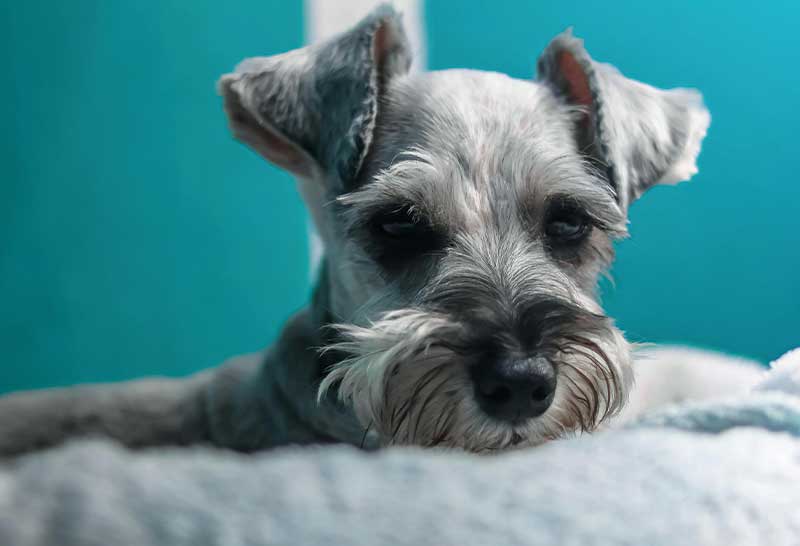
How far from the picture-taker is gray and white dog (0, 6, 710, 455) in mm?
1043

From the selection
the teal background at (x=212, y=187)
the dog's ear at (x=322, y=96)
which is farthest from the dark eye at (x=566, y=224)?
the teal background at (x=212, y=187)

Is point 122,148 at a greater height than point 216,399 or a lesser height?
greater

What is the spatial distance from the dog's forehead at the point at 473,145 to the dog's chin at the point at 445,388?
0.78 ft

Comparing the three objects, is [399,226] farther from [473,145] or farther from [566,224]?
[566,224]

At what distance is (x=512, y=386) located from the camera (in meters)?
0.98

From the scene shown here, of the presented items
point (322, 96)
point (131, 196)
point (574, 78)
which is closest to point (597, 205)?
point (574, 78)

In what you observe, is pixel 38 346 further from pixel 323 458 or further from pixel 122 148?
pixel 323 458

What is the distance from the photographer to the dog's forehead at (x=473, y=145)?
122cm

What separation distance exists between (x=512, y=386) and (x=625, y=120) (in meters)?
0.68

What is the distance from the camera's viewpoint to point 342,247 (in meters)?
1.35

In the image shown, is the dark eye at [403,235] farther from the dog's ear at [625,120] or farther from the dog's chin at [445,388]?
the dog's ear at [625,120]

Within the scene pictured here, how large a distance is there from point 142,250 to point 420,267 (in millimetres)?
1349

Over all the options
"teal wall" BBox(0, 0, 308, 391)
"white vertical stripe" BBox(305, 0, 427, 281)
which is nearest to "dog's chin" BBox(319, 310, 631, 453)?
"white vertical stripe" BBox(305, 0, 427, 281)

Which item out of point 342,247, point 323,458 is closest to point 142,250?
point 342,247
